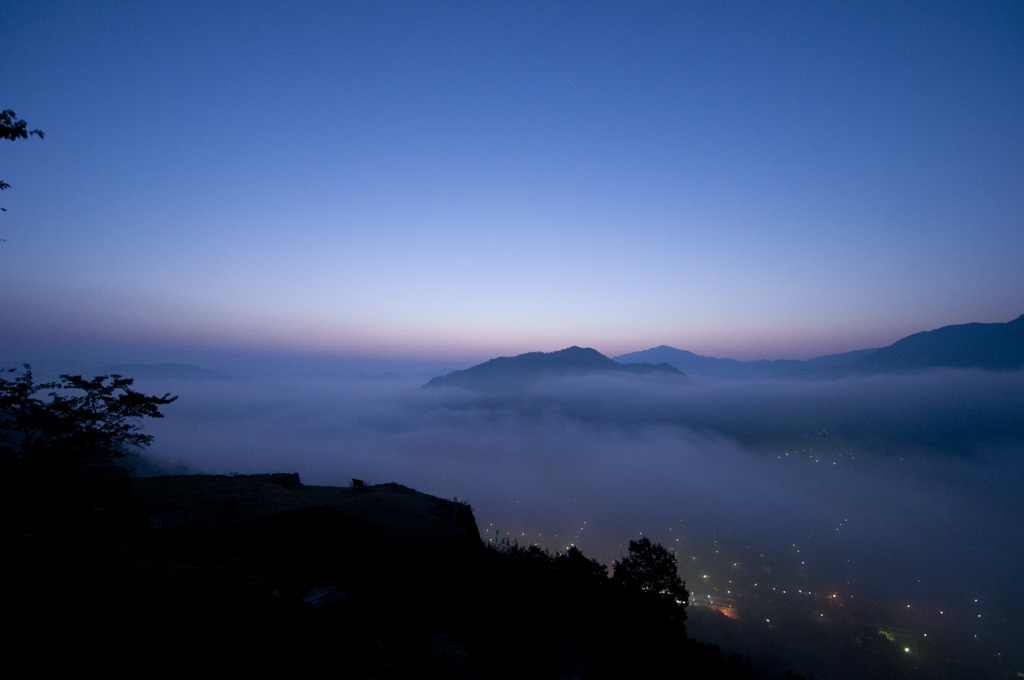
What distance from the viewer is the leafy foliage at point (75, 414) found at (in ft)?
79.0

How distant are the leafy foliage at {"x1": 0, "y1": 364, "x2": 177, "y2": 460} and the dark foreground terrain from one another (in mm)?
9215

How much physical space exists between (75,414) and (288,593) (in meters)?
29.4

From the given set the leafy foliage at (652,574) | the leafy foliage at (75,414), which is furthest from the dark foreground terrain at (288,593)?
the leafy foliage at (75,414)

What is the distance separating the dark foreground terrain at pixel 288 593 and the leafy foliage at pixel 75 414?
363 inches

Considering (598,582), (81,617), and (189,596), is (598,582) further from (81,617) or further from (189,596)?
(81,617)

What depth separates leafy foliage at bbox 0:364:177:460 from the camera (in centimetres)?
2408

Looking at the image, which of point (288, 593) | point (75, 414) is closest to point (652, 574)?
point (288, 593)

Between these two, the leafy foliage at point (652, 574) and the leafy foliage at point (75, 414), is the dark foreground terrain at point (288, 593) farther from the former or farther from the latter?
the leafy foliage at point (75, 414)

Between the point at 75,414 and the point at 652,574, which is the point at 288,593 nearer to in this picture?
the point at 75,414

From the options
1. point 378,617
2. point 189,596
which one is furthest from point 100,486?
point 378,617

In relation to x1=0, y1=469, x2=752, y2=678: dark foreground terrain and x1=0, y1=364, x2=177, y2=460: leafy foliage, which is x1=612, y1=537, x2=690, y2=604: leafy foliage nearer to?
x1=0, y1=469, x2=752, y2=678: dark foreground terrain

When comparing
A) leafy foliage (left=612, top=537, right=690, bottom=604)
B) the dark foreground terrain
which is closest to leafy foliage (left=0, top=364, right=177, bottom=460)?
the dark foreground terrain

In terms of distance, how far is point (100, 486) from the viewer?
1484 centimetres

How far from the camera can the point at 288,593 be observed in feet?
34.2
